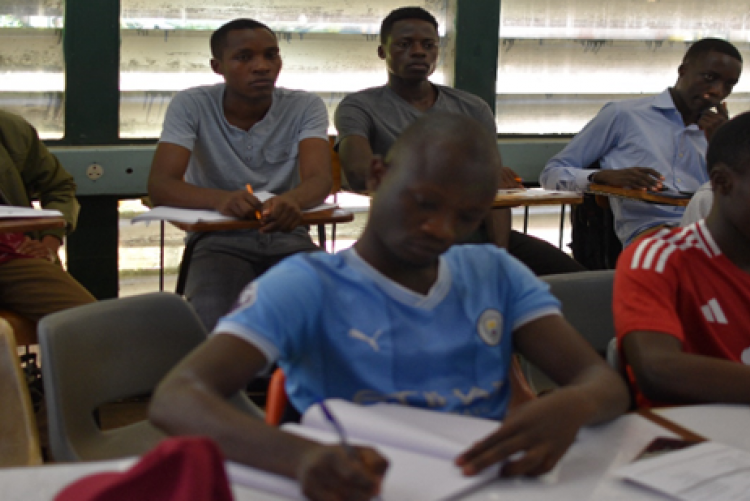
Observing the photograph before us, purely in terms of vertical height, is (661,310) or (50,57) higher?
(50,57)

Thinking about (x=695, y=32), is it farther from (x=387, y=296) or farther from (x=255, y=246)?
(x=387, y=296)

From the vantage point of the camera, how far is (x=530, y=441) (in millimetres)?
1054

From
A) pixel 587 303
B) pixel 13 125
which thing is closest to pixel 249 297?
pixel 587 303

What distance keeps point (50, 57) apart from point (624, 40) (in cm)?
Answer: 294

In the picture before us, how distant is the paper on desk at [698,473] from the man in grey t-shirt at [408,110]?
2395mm

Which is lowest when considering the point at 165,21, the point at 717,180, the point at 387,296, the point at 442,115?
the point at 387,296

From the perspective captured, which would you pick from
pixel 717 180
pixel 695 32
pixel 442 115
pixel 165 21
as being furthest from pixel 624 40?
pixel 442 115

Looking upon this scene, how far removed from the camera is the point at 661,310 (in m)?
1.55

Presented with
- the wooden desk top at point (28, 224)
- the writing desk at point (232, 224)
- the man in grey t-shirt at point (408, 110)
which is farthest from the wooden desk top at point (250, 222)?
the man in grey t-shirt at point (408, 110)

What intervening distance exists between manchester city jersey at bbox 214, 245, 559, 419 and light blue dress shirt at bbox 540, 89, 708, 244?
2.54 meters

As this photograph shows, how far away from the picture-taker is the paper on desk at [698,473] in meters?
1.00

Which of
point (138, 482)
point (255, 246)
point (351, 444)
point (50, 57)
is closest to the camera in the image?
point (138, 482)

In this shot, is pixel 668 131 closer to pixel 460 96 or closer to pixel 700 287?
pixel 460 96

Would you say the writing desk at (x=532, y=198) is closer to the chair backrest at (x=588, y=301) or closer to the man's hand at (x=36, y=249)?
the chair backrest at (x=588, y=301)
